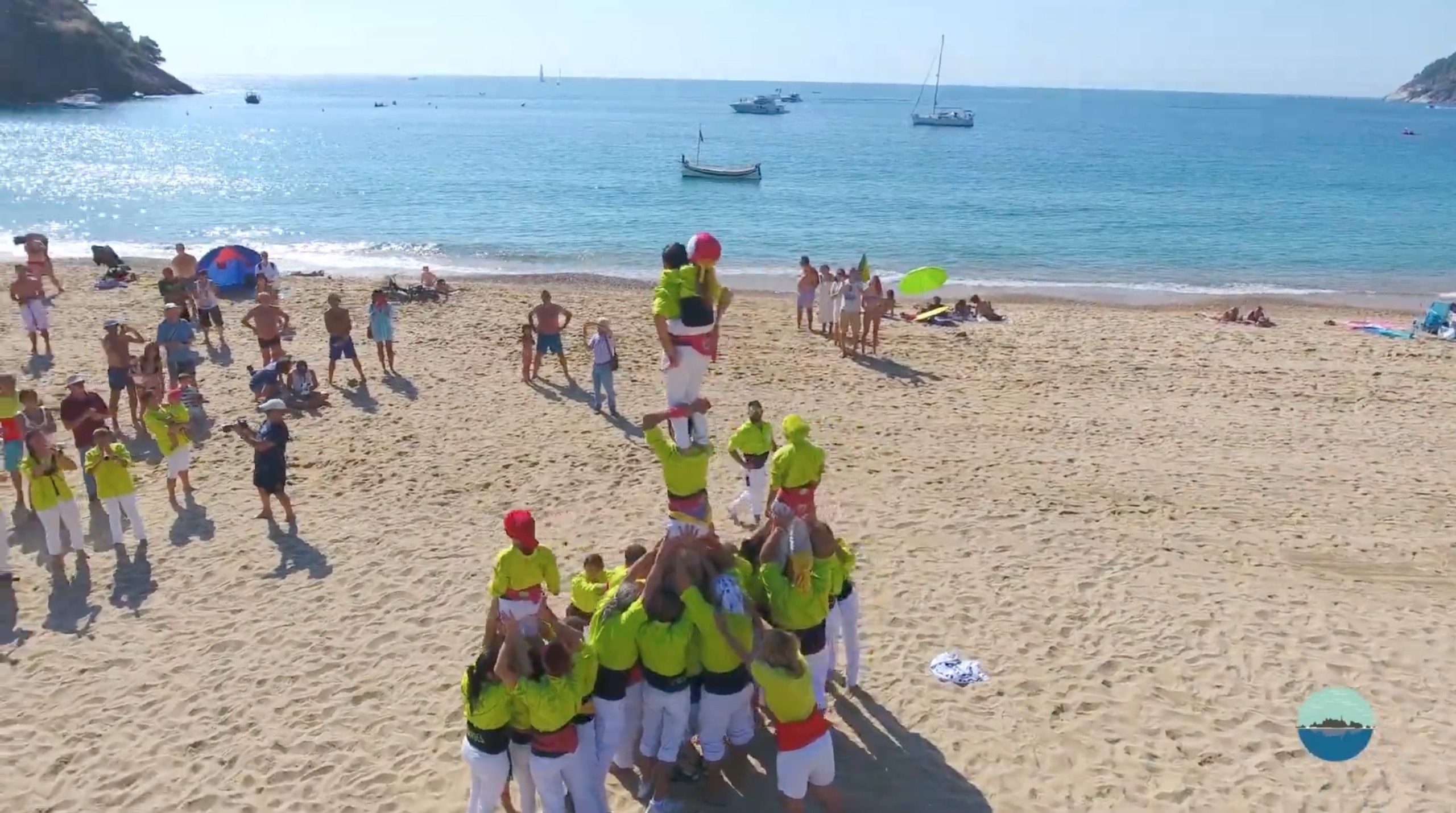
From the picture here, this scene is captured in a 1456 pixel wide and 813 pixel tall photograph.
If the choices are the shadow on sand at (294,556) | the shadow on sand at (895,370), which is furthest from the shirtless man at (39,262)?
the shadow on sand at (895,370)

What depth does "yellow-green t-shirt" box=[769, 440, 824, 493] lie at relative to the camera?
7.09 m

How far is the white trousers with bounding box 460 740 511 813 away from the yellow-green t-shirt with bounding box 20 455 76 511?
5582mm

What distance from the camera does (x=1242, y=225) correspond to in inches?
1539

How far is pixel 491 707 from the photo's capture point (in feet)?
15.0

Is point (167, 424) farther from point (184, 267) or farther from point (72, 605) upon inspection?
point (184, 267)

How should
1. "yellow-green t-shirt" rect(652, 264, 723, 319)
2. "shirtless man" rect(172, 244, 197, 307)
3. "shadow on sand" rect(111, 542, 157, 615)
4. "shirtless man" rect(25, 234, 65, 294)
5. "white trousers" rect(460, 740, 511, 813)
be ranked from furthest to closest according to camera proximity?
"shirtless man" rect(25, 234, 65, 294)
"shirtless man" rect(172, 244, 197, 307)
"shadow on sand" rect(111, 542, 157, 615)
"yellow-green t-shirt" rect(652, 264, 723, 319)
"white trousers" rect(460, 740, 511, 813)

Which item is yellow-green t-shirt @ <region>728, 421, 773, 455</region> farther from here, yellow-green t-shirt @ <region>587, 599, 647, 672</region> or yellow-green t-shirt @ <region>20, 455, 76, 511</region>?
yellow-green t-shirt @ <region>20, 455, 76, 511</region>

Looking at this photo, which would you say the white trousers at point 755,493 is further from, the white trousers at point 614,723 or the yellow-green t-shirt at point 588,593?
the white trousers at point 614,723

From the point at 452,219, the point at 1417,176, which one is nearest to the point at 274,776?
the point at 452,219

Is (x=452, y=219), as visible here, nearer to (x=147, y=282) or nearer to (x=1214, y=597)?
(x=147, y=282)

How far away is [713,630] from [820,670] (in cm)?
97

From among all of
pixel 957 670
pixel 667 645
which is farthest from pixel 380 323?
pixel 667 645

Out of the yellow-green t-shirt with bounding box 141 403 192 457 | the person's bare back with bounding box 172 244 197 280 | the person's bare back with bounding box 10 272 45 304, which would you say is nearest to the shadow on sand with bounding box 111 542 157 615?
the yellow-green t-shirt with bounding box 141 403 192 457

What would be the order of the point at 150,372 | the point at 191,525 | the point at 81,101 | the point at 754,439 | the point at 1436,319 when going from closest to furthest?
the point at 754,439
the point at 191,525
the point at 150,372
the point at 1436,319
the point at 81,101
